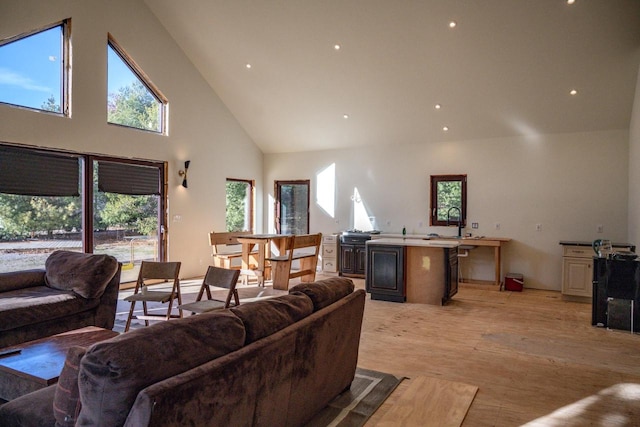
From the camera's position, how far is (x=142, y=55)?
699 cm

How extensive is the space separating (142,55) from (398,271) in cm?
536

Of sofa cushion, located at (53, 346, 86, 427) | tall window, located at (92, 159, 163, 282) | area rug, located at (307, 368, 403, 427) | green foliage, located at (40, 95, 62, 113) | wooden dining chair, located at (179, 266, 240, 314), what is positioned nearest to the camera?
sofa cushion, located at (53, 346, 86, 427)

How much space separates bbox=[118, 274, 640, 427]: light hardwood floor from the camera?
2.97 meters

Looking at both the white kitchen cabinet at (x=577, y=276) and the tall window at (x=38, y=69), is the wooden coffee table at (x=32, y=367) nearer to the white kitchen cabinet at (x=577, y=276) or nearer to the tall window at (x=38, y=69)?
the tall window at (x=38, y=69)

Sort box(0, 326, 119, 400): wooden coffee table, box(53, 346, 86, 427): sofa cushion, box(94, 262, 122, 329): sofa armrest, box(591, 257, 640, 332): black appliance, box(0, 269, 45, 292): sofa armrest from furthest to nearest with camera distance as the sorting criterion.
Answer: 1. box(591, 257, 640, 332): black appliance
2. box(94, 262, 122, 329): sofa armrest
3. box(0, 269, 45, 292): sofa armrest
4. box(0, 326, 119, 400): wooden coffee table
5. box(53, 346, 86, 427): sofa cushion

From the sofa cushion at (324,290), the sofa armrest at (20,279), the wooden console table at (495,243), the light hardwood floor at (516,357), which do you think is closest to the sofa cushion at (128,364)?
the sofa cushion at (324,290)

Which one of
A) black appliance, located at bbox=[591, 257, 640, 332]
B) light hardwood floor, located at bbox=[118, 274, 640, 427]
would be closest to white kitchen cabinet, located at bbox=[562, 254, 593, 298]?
light hardwood floor, located at bbox=[118, 274, 640, 427]

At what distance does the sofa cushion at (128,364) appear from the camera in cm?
150

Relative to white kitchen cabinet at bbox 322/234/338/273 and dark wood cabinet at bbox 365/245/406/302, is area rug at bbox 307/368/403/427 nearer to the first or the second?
dark wood cabinet at bbox 365/245/406/302

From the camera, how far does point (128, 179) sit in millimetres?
6914

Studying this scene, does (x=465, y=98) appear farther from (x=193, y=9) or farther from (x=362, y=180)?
(x=193, y=9)

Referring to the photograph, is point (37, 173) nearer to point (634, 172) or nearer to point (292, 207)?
point (292, 207)

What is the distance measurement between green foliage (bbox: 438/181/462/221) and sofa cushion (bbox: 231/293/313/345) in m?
5.88

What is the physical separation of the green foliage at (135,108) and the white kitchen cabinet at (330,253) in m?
3.80
